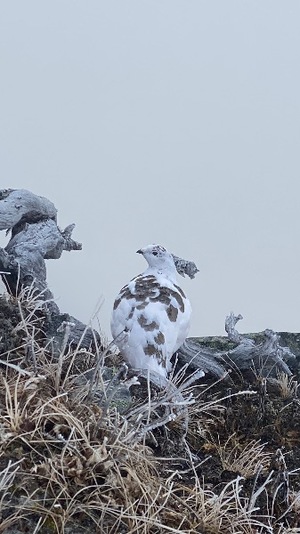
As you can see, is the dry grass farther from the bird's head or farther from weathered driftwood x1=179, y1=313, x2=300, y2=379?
weathered driftwood x1=179, y1=313, x2=300, y2=379

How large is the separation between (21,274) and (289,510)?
2.67 metres

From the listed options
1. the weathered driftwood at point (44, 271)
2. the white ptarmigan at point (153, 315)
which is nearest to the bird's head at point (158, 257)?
the white ptarmigan at point (153, 315)

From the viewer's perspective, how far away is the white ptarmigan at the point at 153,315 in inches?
221

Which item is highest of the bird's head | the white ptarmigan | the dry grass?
the bird's head

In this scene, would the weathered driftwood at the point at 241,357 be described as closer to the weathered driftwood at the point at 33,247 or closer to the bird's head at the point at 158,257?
the bird's head at the point at 158,257

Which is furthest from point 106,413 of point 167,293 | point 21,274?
point 21,274

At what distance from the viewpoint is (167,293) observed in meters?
5.93

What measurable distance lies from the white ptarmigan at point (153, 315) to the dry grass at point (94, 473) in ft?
2.80

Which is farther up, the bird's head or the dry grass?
the bird's head

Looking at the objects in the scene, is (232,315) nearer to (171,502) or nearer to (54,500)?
(171,502)

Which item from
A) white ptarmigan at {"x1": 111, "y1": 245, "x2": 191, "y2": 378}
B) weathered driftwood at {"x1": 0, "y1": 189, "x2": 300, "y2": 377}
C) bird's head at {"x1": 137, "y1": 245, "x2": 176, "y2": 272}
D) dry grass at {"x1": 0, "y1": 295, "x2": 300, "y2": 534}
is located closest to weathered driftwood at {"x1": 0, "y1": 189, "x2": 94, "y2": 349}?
weathered driftwood at {"x1": 0, "y1": 189, "x2": 300, "y2": 377}

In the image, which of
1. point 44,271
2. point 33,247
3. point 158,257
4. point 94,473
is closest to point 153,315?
point 158,257

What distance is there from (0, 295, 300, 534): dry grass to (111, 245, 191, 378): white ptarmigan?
33.5 inches

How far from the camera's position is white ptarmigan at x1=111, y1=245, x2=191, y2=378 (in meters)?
5.61
